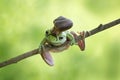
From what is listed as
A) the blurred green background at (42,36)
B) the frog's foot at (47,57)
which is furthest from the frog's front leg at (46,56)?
the blurred green background at (42,36)

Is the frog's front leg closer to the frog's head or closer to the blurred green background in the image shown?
the frog's head

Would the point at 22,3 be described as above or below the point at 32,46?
above

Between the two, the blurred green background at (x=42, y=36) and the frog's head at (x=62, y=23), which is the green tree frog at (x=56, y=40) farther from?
the blurred green background at (x=42, y=36)

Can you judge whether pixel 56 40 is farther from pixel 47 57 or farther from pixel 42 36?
pixel 42 36

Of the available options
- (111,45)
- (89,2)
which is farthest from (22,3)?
(111,45)

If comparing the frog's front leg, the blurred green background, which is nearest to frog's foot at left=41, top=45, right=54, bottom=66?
the frog's front leg

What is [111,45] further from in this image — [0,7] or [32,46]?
[0,7]

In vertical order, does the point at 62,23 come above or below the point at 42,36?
above

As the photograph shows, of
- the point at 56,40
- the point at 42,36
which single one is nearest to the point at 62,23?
the point at 56,40
